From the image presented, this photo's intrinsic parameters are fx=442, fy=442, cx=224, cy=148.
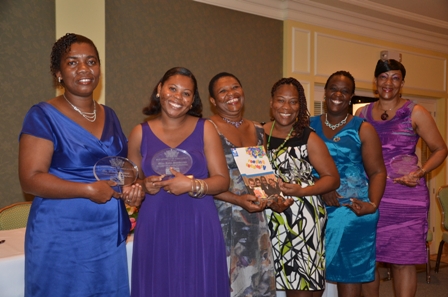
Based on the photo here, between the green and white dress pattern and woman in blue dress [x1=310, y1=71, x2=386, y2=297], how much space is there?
0.26m

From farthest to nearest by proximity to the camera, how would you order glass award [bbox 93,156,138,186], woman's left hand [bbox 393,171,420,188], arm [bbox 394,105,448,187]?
arm [bbox 394,105,448,187], woman's left hand [bbox 393,171,420,188], glass award [bbox 93,156,138,186]

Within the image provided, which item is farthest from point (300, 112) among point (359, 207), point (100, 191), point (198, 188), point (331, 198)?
point (100, 191)

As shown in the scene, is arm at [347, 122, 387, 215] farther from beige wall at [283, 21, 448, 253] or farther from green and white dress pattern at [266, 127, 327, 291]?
beige wall at [283, 21, 448, 253]

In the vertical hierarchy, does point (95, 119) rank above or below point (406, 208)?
above

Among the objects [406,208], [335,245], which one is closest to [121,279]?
[335,245]

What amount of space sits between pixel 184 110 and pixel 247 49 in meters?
3.53

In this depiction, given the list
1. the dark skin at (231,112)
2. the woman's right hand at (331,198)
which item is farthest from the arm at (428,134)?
the dark skin at (231,112)

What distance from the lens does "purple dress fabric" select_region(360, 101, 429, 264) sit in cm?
346

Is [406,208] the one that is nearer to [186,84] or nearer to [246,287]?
[246,287]

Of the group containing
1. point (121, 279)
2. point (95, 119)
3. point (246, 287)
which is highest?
point (95, 119)

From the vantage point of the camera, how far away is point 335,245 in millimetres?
3109

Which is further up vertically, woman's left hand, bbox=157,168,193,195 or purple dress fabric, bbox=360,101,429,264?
woman's left hand, bbox=157,168,193,195

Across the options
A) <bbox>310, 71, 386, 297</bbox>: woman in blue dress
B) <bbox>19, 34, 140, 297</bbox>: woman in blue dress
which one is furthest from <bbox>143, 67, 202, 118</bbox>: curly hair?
<bbox>310, 71, 386, 297</bbox>: woman in blue dress

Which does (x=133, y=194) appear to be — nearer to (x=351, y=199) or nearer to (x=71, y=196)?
(x=71, y=196)
